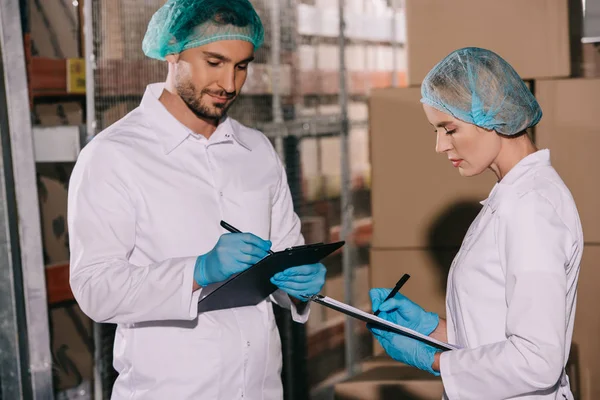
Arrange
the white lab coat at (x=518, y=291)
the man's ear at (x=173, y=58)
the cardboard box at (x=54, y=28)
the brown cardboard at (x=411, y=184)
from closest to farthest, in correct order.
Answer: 1. the white lab coat at (x=518, y=291)
2. the man's ear at (x=173, y=58)
3. the brown cardboard at (x=411, y=184)
4. the cardboard box at (x=54, y=28)

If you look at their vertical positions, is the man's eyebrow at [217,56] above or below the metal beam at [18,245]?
above

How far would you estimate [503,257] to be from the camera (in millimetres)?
1599

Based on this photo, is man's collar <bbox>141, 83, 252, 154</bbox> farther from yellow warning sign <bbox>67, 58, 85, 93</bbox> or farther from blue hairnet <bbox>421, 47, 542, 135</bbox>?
yellow warning sign <bbox>67, 58, 85, 93</bbox>

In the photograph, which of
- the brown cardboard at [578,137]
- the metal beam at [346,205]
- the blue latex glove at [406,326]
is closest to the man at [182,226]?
the blue latex glove at [406,326]

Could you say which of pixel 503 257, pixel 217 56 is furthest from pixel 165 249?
pixel 503 257

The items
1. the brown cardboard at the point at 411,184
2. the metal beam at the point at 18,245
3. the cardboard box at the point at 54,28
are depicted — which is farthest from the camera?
the cardboard box at the point at 54,28

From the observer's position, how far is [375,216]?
3.03 m

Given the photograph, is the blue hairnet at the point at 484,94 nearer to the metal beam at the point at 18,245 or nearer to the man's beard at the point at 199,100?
the man's beard at the point at 199,100

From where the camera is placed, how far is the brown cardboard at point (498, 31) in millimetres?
2748

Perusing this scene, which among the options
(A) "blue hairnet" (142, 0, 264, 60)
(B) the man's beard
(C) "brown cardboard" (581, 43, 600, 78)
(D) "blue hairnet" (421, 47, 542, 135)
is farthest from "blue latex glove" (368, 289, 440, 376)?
(C) "brown cardboard" (581, 43, 600, 78)

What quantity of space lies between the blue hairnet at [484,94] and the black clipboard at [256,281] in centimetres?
41

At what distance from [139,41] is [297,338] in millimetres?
1684

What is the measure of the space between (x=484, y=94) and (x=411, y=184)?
4.09 feet

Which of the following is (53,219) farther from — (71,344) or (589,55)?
(589,55)
